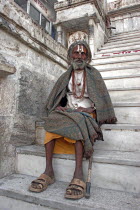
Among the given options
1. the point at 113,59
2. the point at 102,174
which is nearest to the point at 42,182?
the point at 102,174

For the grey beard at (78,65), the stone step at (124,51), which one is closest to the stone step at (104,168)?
the grey beard at (78,65)

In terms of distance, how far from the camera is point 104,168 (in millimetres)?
1586

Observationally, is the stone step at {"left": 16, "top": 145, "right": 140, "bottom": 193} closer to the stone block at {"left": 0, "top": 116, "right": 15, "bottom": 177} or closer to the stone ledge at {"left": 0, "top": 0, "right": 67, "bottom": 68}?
the stone block at {"left": 0, "top": 116, "right": 15, "bottom": 177}

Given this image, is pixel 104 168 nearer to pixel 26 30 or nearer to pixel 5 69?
pixel 5 69

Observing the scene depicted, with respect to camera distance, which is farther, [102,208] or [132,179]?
[132,179]

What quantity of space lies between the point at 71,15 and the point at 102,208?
5211 mm

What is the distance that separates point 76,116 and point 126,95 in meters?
1.29

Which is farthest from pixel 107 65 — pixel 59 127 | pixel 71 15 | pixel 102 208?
pixel 102 208

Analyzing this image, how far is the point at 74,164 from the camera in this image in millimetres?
1702

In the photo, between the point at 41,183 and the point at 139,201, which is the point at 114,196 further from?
the point at 41,183

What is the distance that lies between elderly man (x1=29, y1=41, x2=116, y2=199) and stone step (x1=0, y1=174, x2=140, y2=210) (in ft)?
0.26

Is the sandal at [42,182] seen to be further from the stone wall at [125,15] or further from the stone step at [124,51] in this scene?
the stone wall at [125,15]

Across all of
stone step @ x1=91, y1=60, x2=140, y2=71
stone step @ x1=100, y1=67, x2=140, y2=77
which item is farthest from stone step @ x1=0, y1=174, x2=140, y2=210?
stone step @ x1=91, y1=60, x2=140, y2=71

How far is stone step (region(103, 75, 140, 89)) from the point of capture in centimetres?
285
